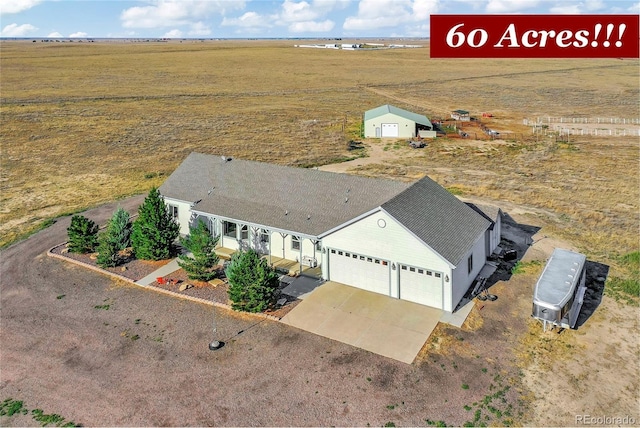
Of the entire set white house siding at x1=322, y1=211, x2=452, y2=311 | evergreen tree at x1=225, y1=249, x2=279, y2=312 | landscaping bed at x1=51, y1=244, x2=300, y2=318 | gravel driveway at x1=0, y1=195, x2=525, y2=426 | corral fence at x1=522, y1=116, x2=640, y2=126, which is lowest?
gravel driveway at x1=0, y1=195, x2=525, y2=426

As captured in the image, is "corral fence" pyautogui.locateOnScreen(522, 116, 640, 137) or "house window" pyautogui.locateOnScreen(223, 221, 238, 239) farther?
"corral fence" pyautogui.locateOnScreen(522, 116, 640, 137)

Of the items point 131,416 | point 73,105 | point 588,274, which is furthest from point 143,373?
point 73,105

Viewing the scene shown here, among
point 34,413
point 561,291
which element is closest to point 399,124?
point 561,291

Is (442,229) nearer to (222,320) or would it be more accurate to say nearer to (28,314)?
(222,320)

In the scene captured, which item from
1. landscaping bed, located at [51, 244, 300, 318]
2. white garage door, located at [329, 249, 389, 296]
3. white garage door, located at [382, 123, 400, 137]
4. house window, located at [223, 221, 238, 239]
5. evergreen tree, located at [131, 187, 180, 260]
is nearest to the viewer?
landscaping bed, located at [51, 244, 300, 318]

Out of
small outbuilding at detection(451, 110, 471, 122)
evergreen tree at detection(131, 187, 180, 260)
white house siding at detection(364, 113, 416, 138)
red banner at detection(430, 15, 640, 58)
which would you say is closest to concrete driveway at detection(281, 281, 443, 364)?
evergreen tree at detection(131, 187, 180, 260)

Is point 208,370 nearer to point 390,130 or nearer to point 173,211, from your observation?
point 173,211

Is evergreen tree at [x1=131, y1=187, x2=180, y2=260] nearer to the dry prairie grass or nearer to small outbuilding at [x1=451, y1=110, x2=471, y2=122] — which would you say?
the dry prairie grass
